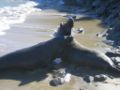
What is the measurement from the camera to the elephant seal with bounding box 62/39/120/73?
11.2 meters

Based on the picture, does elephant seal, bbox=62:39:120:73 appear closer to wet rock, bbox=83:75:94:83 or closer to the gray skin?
the gray skin

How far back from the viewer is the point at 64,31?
484 inches

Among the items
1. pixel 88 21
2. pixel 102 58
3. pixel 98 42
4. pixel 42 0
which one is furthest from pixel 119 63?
pixel 42 0

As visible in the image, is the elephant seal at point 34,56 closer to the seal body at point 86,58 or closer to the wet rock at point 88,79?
the seal body at point 86,58

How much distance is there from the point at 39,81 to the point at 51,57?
4.36 feet

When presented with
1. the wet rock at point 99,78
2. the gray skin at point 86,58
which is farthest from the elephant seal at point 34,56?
the wet rock at point 99,78

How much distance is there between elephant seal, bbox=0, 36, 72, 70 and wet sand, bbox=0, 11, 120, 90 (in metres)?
0.23

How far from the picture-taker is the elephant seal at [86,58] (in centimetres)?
1116

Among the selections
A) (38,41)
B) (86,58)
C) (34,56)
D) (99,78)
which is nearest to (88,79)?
(99,78)

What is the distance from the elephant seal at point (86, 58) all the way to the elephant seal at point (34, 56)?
0.69 feet

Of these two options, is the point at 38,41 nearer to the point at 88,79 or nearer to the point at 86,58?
the point at 86,58

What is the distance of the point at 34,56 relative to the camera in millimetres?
11234

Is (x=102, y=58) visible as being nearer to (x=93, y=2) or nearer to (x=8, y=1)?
(x=93, y=2)

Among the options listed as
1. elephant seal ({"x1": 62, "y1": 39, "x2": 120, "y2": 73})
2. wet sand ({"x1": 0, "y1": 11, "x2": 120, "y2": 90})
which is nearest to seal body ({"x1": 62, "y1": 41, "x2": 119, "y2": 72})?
elephant seal ({"x1": 62, "y1": 39, "x2": 120, "y2": 73})
